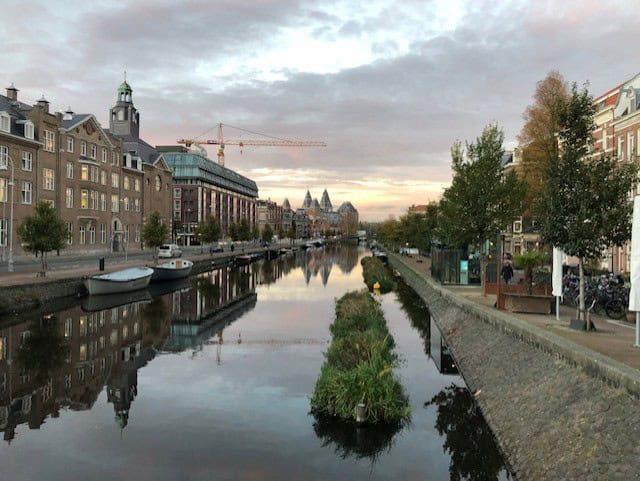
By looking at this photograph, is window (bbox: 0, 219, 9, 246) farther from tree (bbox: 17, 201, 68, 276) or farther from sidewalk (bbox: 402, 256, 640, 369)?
sidewalk (bbox: 402, 256, 640, 369)

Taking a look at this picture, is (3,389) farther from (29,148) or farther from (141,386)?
(29,148)

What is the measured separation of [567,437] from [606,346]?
5.26 m

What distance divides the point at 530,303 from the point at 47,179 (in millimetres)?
54309

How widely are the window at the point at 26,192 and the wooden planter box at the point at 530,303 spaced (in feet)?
165

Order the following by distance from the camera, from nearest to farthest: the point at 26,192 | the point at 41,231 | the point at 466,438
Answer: the point at 466,438
the point at 41,231
the point at 26,192

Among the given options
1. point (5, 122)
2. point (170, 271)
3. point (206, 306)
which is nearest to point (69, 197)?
point (5, 122)

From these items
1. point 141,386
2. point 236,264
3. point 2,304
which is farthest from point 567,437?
point 236,264

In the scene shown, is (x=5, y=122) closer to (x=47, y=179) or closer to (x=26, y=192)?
(x=26, y=192)

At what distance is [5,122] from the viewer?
167 ft

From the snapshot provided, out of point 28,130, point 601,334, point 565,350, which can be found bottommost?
point 601,334

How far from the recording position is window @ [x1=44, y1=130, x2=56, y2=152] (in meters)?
58.0

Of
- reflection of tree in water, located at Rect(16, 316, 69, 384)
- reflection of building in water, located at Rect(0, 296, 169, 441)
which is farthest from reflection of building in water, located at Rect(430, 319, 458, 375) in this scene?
reflection of tree in water, located at Rect(16, 316, 69, 384)

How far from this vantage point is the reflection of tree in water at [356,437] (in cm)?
1295

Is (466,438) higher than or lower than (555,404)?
lower
